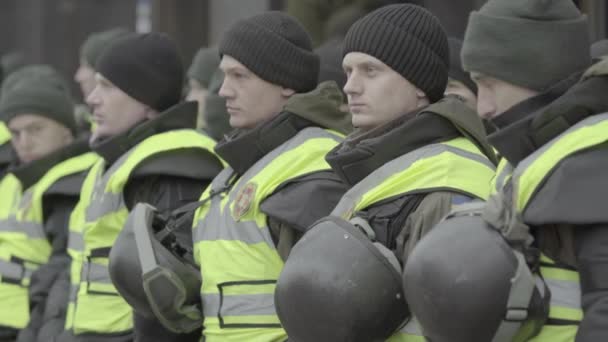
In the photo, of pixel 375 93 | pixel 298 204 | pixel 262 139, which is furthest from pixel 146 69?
pixel 375 93

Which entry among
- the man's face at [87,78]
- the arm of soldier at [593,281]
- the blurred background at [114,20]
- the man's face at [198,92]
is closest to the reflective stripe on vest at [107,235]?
the man's face at [198,92]

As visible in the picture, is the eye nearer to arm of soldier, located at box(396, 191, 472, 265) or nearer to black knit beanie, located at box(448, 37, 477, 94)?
arm of soldier, located at box(396, 191, 472, 265)

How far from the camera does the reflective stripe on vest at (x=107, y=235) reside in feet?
20.6

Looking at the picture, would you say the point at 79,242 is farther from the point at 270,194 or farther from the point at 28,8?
the point at 28,8

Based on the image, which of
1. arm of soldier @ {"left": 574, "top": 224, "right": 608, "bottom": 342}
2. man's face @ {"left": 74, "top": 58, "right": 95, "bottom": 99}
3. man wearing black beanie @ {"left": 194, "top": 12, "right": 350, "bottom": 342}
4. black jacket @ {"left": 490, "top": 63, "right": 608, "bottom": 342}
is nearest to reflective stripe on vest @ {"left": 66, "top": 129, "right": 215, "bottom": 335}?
man wearing black beanie @ {"left": 194, "top": 12, "right": 350, "bottom": 342}

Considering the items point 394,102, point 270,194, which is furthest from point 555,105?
point 270,194

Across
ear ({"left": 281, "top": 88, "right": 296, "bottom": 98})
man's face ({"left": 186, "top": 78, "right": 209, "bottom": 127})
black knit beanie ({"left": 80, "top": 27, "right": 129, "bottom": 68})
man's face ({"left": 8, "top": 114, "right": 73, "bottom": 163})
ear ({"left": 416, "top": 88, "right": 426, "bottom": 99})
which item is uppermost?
ear ({"left": 416, "top": 88, "right": 426, "bottom": 99})

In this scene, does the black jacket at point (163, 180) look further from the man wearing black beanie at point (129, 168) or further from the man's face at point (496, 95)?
the man's face at point (496, 95)

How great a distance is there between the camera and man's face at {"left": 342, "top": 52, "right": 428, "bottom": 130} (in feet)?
16.0

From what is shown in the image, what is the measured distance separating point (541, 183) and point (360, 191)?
31.6 inches

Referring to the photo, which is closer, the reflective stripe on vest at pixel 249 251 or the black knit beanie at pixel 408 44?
the black knit beanie at pixel 408 44

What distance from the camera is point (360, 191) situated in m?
4.75

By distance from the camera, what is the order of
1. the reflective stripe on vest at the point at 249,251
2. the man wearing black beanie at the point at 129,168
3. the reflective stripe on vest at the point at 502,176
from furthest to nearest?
1. the man wearing black beanie at the point at 129,168
2. the reflective stripe on vest at the point at 249,251
3. the reflective stripe on vest at the point at 502,176

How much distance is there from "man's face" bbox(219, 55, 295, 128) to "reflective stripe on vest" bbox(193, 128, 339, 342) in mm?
217
